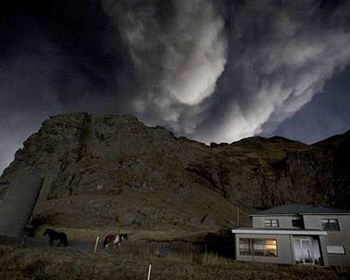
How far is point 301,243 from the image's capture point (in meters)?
26.5

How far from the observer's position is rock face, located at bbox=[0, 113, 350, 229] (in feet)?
213

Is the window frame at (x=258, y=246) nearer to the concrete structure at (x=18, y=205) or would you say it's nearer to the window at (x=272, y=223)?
the window at (x=272, y=223)

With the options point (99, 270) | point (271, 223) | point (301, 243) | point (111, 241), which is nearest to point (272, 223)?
point (271, 223)

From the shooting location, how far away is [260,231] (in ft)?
88.3

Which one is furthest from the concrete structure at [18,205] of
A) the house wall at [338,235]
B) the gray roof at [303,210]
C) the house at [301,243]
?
the house wall at [338,235]

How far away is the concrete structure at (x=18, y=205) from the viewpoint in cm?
2678

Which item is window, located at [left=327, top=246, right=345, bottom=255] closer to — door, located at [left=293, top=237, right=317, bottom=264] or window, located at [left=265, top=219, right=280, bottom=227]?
door, located at [left=293, top=237, right=317, bottom=264]

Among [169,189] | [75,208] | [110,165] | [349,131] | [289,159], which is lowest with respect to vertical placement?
[75,208]

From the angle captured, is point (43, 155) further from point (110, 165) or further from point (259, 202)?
point (259, 202)

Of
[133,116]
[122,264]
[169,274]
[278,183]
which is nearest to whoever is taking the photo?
[169,274]

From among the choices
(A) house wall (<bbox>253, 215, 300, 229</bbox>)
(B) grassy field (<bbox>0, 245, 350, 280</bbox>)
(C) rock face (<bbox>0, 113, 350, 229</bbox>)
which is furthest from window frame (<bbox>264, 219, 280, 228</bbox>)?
(C) rock face (<bbox>0, 113, 350, 229</bbox>)

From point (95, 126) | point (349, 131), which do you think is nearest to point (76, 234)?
point (95, 126)

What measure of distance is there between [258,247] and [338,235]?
10439mm

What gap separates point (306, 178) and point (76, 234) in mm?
82618
